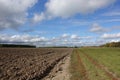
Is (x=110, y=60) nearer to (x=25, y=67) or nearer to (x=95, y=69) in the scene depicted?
(x=95, y=69)

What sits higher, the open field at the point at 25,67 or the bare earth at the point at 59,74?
the open field at the point at 25,67

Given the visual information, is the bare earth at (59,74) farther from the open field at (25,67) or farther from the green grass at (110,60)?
the green grass at (110,60)

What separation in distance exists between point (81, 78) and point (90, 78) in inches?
29.3

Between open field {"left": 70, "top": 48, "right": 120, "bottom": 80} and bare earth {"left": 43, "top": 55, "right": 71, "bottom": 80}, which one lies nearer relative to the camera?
open field {"left": 70, "top": 48, "right": 120, "bottom": 80}

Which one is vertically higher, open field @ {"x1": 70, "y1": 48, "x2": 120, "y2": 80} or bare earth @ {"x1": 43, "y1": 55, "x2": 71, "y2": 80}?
open field @ {"x1": 70, "y1": 48, "x2": 120, "y2": 80}

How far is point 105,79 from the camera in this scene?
1695cm

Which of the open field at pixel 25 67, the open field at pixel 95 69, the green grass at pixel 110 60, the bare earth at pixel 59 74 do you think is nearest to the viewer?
the open field at pixel 95 69

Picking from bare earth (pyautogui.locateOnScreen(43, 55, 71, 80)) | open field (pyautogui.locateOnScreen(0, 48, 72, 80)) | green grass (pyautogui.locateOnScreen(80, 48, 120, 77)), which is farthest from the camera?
green grass (pyautogui.locateOnScreen(80, 48, 120, 77))

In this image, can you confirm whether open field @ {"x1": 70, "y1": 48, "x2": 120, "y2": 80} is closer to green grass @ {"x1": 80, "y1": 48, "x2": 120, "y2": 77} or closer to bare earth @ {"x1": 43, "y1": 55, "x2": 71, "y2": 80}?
green grass @ {"x1": 80, "y1": 48, "x2": 120, "y2": 77}

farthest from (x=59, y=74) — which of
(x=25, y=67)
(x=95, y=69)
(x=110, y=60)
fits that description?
(x=110, y=60)

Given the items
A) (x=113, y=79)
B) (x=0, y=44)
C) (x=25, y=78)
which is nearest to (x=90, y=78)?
(x=113, y=79)

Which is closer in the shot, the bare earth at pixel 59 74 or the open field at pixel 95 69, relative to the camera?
the open field at pixel 95 69

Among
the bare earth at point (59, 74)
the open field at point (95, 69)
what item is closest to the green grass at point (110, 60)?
the open field at point (95, 69)

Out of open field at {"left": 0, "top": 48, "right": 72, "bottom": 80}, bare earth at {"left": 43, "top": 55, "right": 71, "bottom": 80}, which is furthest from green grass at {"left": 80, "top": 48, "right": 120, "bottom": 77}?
open field at {"left": 0, "top": 48, "right": 72, "bottom": 80}
